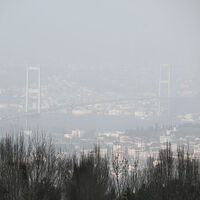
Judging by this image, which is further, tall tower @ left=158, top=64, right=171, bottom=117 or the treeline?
tall tower @ left=158, top=64, right=171, bottom=117

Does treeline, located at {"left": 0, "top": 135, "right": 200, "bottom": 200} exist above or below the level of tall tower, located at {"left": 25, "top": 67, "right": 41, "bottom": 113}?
below

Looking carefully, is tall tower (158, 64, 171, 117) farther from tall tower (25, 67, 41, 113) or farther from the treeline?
the treeline

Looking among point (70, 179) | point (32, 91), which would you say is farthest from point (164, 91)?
point (70, 179)

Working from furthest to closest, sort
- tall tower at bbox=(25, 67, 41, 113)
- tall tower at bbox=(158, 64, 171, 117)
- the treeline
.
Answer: tall tower at bbox=(158, 64, 171, 117), tall tower at bbox=(25, 67, 41, 113), the treeline

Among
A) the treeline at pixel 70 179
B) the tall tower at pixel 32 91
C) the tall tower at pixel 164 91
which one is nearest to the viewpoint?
the treeline at pixel 70 179

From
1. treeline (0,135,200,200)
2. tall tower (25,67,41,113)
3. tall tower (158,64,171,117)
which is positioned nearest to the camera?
treeline (0,135,200,200)

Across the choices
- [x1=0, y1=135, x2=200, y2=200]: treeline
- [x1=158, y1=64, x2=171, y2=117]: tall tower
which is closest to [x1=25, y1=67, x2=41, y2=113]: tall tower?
[x1=158, y1=64, x2=171, y2=117]: tall tower

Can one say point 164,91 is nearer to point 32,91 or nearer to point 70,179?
point 32,91

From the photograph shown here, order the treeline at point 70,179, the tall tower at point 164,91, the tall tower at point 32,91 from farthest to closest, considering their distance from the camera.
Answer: the tall tower at point 164,91 < the tall tower at point 32,91 < the treeline at point 70,179

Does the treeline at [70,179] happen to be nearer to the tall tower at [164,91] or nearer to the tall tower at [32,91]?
the tall tower at [32,91]

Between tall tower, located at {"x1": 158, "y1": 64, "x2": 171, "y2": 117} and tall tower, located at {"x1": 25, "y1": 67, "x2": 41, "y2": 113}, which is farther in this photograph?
tall tower, located at {"x1": 158, "y1": 64, "x2": 171, "y2": 117}

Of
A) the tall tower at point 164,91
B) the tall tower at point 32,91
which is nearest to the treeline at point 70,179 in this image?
the tall tower at point 32,91
